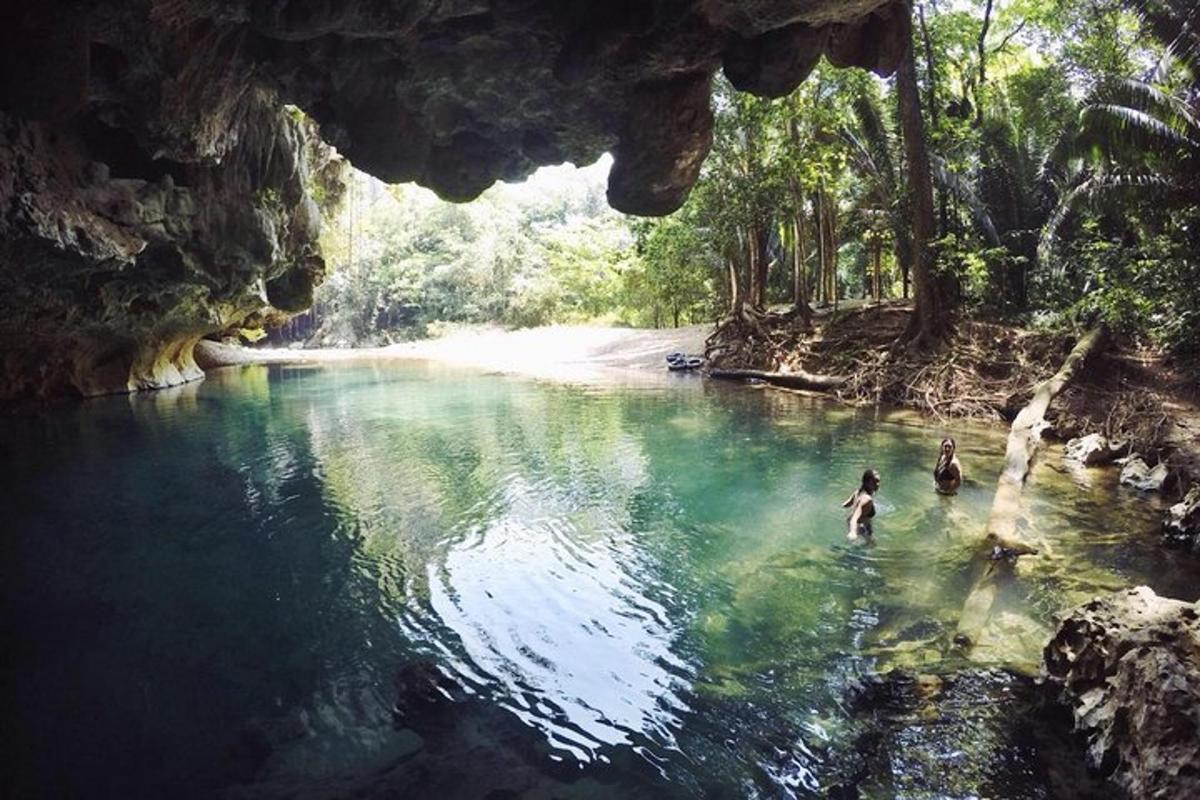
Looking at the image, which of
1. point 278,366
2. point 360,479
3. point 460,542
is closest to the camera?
point 460,542

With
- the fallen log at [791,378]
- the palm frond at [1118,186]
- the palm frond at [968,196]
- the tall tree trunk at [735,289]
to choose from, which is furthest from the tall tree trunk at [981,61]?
the tall tree trunk at [735,289]

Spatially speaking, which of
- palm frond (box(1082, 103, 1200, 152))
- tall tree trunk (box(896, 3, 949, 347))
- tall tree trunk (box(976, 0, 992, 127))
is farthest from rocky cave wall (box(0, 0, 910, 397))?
tall tree trunk (box(976, 0, 992, 127))

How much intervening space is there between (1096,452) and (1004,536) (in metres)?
5.63

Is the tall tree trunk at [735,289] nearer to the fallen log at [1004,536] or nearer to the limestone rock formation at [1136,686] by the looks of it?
the fallen log at [1004,536]

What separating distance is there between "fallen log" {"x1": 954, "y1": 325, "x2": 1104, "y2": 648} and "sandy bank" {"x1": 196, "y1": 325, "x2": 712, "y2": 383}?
1781 centimetres

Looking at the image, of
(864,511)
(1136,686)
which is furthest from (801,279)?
(1136,686)

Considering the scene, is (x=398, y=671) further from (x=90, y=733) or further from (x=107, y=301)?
(x=107, y=301)

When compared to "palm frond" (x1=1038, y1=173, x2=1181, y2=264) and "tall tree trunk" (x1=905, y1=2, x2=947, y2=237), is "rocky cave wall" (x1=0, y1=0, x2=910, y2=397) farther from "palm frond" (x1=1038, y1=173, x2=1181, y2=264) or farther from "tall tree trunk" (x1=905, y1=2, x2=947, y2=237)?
"tall tree trunk" (x1=905, y1=2, x2=947, y2=237)

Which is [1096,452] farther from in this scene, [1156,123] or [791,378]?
[791,378]

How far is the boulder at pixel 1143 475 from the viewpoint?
1063cm

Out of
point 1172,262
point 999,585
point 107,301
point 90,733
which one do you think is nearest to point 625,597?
point 999,585

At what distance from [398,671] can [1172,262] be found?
16.6 meters

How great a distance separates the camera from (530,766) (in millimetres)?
4695

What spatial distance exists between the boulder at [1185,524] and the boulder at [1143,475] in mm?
2205
